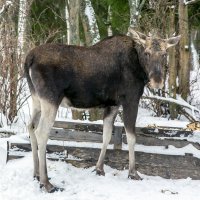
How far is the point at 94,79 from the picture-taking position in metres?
6.77

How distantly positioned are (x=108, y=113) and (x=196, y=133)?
5.47ft

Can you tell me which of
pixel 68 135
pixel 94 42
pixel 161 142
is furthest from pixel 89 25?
pixel 161 142

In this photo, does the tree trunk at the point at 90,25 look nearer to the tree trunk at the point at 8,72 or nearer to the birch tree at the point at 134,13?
the birch tree at the point at 134,13

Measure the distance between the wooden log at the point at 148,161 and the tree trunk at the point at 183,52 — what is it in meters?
4.72

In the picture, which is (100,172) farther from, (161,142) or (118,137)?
(161,142)

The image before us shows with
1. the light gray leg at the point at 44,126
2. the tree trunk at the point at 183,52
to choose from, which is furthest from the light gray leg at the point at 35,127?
the tree trunk at the point at 183,52

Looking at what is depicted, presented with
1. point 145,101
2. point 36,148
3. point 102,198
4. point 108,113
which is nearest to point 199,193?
point 102,198

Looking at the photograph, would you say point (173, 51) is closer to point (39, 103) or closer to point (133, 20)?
point (133, 20)

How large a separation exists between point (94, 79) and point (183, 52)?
518 cm

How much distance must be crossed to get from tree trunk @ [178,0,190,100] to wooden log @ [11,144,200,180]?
472 centimetres

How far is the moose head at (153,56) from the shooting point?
255 inches

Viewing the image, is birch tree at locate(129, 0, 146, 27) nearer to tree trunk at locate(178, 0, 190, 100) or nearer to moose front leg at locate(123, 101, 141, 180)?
tree trunk at locate(178, 0, 190, 100)

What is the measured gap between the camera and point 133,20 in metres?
11.8

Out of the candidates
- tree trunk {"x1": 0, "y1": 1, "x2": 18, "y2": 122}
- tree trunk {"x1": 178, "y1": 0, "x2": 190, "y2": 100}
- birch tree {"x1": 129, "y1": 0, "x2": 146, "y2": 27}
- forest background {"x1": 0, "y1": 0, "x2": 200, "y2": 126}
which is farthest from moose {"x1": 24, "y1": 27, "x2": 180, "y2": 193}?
birch tree {"x1": 129, "y1": 0, "x2": 146, "y2": 27}
